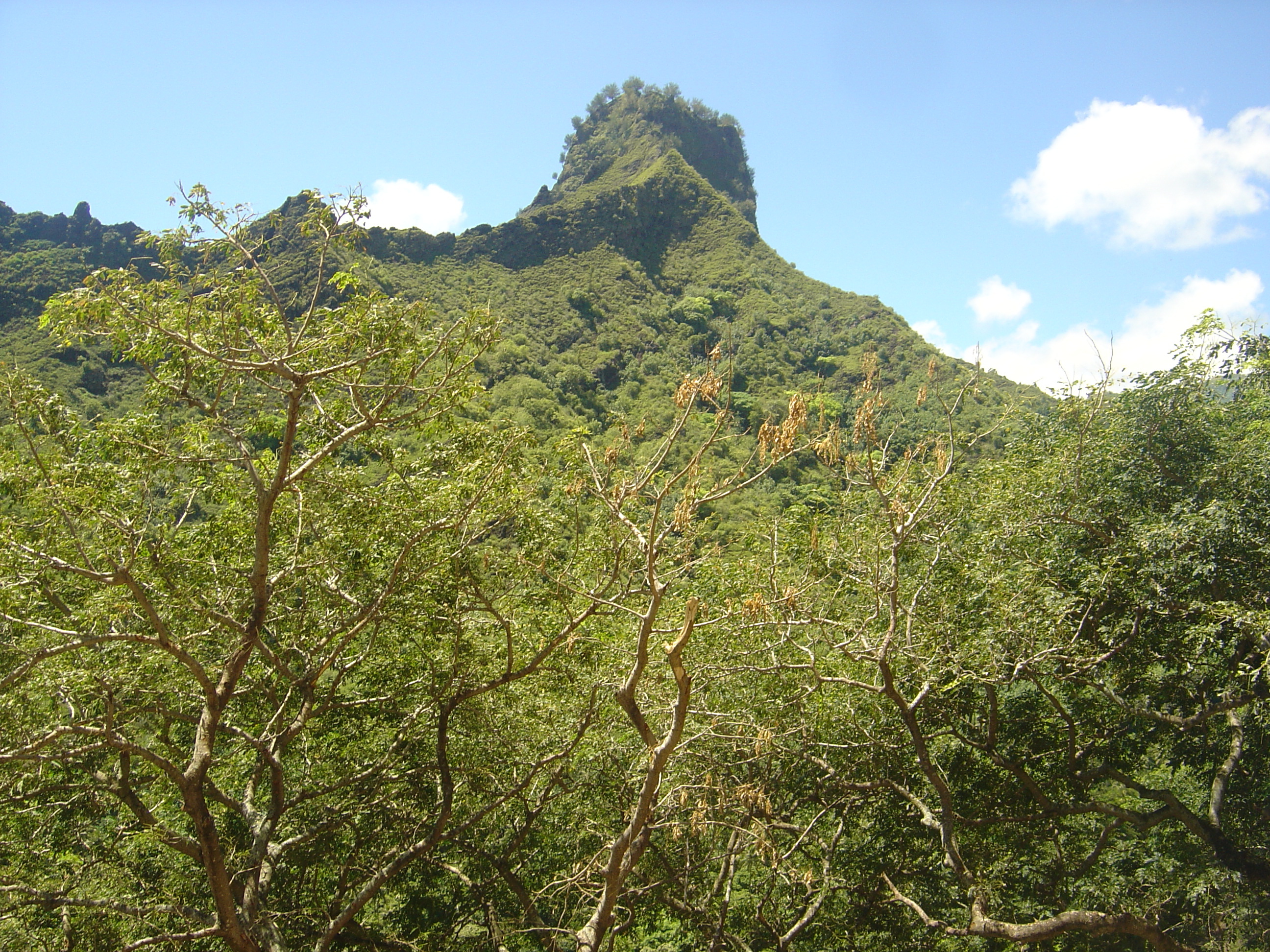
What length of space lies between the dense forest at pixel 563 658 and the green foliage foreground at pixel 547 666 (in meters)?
0.05

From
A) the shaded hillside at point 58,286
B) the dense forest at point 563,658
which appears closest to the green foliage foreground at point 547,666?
the dense forest at point 563,658

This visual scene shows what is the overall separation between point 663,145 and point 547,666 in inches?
3674

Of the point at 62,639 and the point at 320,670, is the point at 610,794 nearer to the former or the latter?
the point at 320,670

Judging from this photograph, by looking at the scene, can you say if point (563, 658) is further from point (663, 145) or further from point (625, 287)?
point (663, 145)

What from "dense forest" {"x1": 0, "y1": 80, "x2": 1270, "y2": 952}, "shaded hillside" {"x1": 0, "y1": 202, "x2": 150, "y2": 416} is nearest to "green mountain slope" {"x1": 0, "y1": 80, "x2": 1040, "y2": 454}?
"shaded hillside" {"x1": 0, "y1": 202, "x2": 150, "y2": 416}

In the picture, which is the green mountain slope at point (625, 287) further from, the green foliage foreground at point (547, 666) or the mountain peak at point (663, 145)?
the green foliage foreground at point (547, 666)

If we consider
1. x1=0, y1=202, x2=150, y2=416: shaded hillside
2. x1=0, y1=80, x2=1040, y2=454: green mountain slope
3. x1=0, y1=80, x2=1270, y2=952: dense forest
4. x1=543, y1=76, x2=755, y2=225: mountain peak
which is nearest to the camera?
x1=0, y1=80, x2=1270, y2=952: dense forest

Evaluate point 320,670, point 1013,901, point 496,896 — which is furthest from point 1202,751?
point 320,670

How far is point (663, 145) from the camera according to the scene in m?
92.2

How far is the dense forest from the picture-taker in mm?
5625

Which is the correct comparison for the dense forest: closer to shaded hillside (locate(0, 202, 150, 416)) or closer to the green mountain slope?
shaded hillside (locate(0, 202, 150, 416))

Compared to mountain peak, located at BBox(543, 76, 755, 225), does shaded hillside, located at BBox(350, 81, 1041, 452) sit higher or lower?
lower

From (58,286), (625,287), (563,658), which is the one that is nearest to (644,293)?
(625,287)

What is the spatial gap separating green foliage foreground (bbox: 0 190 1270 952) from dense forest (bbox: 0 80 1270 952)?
0.05 m
